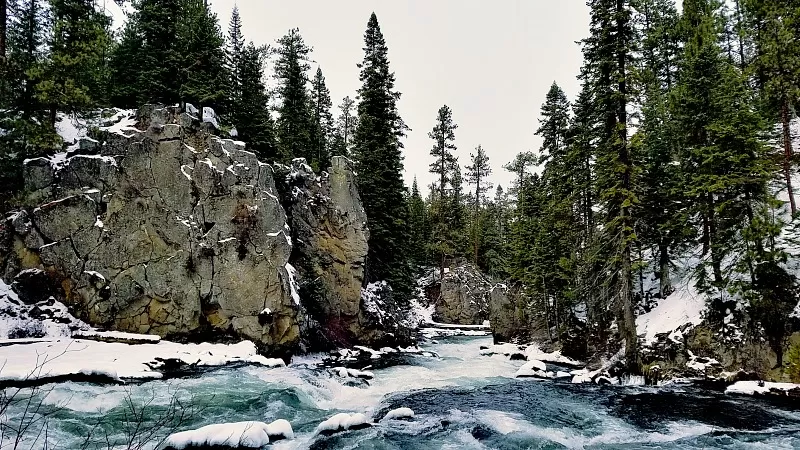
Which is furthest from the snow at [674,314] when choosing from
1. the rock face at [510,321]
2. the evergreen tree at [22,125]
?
the evergreen tree at [22,125]

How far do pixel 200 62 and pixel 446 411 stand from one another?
2286 centimetres

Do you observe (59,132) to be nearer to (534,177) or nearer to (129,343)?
(129,343)

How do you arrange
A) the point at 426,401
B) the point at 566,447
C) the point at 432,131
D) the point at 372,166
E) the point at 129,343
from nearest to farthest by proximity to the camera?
the point at 566,447 < the point at 426,401 < the point at 129,343 < the point at 372,166 < the point at 432,131

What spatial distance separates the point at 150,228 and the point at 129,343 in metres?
5.02

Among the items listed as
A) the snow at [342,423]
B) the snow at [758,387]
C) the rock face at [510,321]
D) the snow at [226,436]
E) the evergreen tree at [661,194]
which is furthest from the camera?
the rock face at [510,321]

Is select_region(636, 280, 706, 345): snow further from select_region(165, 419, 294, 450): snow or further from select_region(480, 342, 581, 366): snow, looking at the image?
select_region(165, 419, 294, 450): snow

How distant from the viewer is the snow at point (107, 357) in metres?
11.0

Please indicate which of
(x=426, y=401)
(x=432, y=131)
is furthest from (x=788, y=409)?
(x=432, y=131)

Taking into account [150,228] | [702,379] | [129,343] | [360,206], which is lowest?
[702,379]

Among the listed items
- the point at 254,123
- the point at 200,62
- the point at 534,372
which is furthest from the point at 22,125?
the point at 534,372

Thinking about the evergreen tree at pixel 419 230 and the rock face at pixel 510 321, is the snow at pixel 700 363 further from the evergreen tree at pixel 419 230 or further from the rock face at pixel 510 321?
the evergreen tree at pixel 419 230

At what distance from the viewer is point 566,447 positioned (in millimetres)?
9414

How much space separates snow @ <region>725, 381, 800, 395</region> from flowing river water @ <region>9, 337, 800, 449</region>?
0.60m

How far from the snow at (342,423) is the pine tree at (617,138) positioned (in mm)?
11327
